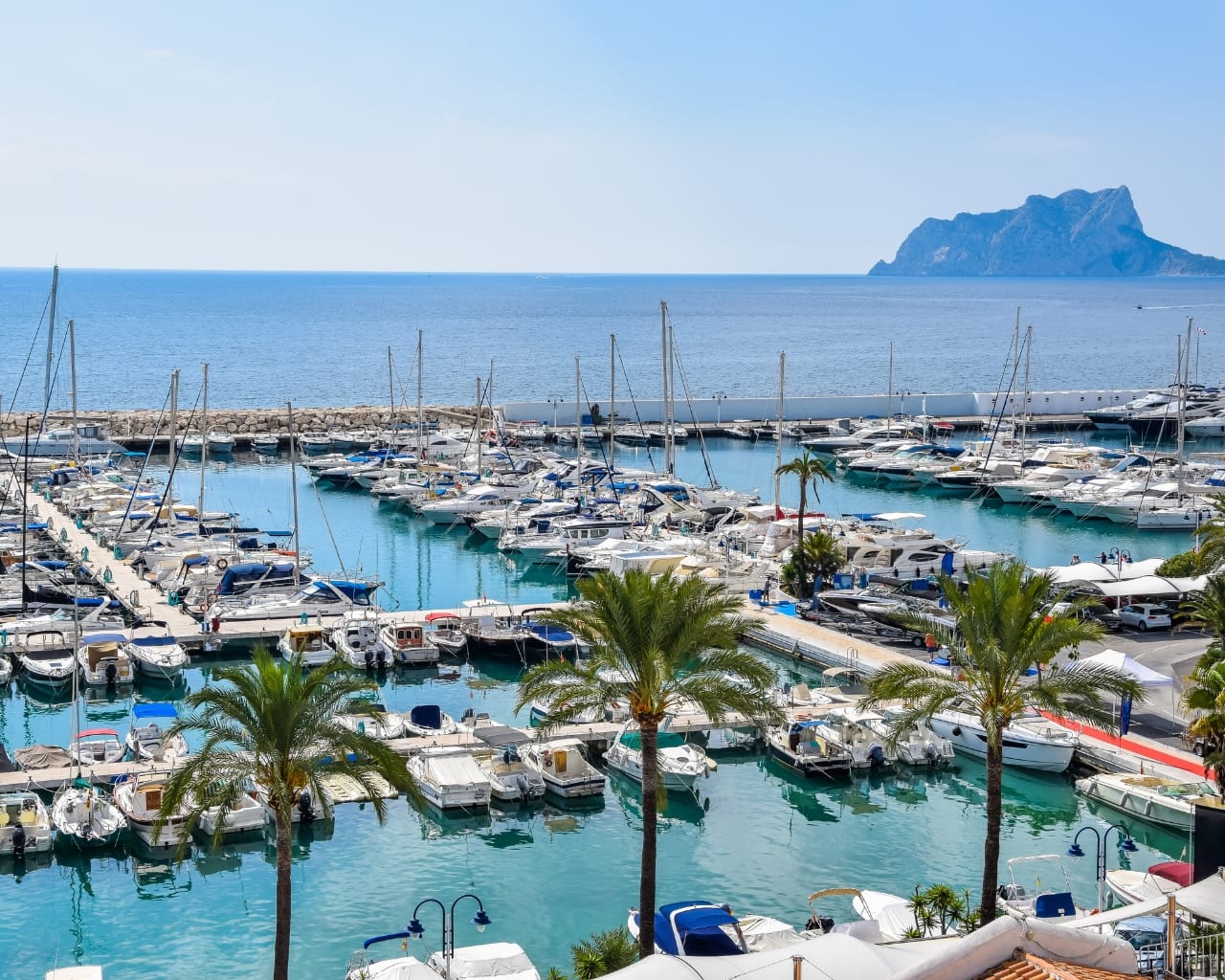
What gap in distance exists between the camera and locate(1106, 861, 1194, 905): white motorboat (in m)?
26.8

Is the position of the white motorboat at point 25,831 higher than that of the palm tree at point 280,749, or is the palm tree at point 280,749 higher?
the palm tree at point 280,749

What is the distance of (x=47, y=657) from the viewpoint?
147 ft

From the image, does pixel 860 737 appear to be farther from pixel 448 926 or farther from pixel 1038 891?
pixel 448 926

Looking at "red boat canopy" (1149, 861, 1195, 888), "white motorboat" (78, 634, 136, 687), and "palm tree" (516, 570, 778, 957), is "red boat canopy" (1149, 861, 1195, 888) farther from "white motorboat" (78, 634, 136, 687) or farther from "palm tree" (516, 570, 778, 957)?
"white motorboat" (78, 634, 136, 687)

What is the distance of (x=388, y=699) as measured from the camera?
4319 centimetres

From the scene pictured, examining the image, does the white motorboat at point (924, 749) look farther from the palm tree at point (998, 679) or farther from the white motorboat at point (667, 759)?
the palm tree at point (998, 679)

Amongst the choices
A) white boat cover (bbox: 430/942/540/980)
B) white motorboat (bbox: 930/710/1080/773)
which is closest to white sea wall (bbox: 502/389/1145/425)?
white motorboat (bbox: 930/710/1080/773)

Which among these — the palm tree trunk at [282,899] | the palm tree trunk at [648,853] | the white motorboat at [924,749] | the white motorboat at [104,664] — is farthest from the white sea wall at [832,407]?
the palm tree trunk at [282,899]

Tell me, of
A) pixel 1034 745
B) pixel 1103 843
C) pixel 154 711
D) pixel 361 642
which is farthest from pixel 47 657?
pixel 1103 843

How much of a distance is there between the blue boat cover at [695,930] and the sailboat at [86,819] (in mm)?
13205

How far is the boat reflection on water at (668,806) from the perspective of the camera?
34031 millimetres

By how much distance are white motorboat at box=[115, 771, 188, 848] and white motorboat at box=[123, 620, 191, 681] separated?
10.9m

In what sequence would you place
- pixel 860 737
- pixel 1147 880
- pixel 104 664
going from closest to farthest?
1. pixel 1147 880
2. pixel 860 737
3. pixel 104 664

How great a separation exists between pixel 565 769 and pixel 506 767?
4.53 ft
